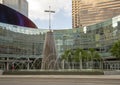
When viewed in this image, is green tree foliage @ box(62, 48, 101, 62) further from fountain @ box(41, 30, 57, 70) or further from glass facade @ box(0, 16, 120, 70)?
fountain @ box(41, 30, 57, 70)

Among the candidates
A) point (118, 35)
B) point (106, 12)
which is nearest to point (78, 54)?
point (118, 35)

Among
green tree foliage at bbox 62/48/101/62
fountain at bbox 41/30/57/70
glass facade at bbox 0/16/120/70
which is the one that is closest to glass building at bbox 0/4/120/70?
glass facade at bbox 0/16/120/70

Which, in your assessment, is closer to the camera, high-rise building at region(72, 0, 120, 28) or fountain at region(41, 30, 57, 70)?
fountain at region(41, 30, 57, 70)

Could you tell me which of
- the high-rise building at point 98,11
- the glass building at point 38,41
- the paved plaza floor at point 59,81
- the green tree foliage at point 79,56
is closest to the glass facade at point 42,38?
the glass building at point 38,41

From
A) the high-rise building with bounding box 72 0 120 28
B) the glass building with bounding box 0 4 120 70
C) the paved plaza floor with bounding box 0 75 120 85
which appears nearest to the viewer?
the paved plaza floor with bounding box 0 75 120 85

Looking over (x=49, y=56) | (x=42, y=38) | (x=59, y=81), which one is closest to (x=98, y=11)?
(x=42, y=38)

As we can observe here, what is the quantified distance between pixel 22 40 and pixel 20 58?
6.38 metres

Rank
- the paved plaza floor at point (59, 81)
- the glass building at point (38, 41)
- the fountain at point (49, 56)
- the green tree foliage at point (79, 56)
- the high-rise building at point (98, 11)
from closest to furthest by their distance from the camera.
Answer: the paved plaza floor at point (59, 81)
the fountain at point (49, 56)
the green tree foliage at point (79, 56)
the glass building at point (38, 41)
the high-rise building at point (98, 11)

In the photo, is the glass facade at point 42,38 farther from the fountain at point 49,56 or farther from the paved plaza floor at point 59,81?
the paved plaza floor at point 59,81

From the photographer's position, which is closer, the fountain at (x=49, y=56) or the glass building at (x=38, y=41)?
the fountain at (x=49, y=56)

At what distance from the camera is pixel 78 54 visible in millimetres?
79188

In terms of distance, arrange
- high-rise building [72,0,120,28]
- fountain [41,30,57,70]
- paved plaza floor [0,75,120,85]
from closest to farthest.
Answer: paved plaza floor [0,75,120,85], fountain [41,30,57,70], high-rise building [72,0,120,28]

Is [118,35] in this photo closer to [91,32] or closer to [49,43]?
[91,32]

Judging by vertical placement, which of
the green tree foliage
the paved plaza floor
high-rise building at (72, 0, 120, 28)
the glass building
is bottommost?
the paved plaza floor
